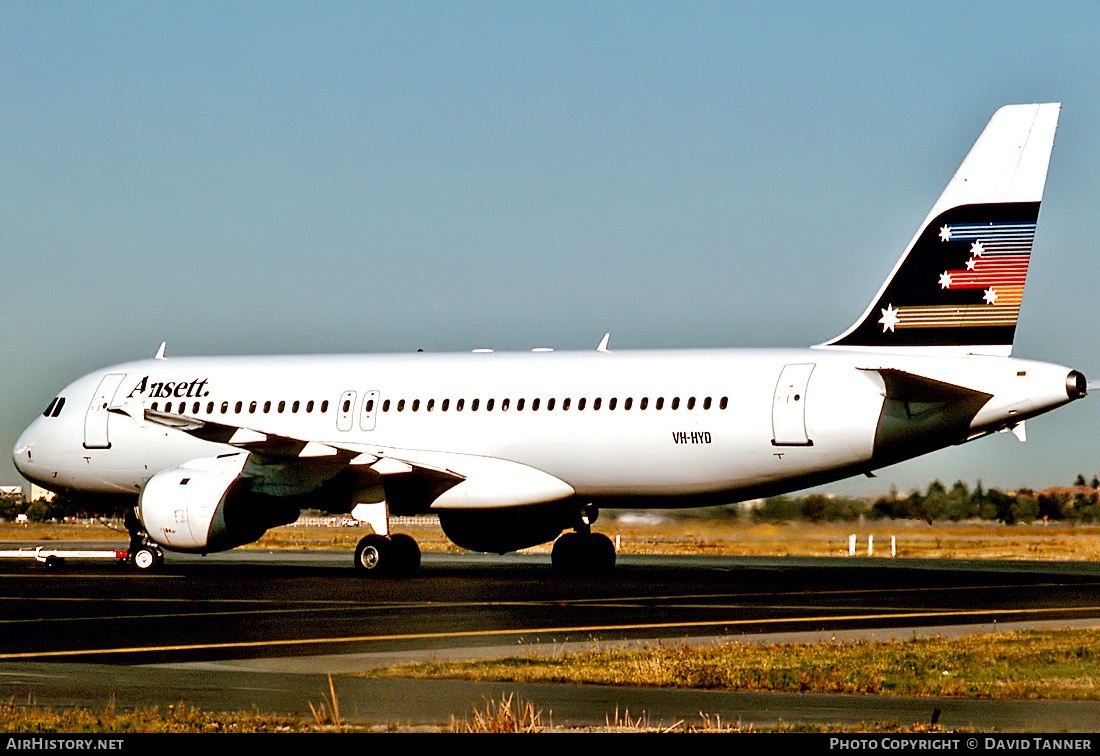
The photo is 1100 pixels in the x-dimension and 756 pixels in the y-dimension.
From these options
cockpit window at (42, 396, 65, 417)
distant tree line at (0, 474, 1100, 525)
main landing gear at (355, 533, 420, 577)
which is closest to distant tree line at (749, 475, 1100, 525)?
distant tree line at (0, 474, 1100, 525)

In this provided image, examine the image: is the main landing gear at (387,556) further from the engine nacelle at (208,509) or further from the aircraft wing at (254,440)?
the aircraft wing at (254,440)

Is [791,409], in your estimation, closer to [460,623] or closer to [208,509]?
[460,623]

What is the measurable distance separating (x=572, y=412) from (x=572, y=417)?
0.12m

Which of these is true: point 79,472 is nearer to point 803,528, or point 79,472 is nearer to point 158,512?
→ point 158,512

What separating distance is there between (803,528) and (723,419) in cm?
882

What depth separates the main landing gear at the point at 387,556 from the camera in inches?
1259

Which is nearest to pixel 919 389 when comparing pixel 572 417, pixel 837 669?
pixel 572 417

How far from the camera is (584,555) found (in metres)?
33.9

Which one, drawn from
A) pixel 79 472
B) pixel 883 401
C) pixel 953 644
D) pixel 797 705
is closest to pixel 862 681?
pixel 797 705

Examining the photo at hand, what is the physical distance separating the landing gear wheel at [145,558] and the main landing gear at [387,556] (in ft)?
20.5

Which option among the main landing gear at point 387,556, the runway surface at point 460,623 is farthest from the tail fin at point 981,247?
the main landing gear at point 387,556

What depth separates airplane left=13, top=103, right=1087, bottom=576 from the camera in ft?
95.0

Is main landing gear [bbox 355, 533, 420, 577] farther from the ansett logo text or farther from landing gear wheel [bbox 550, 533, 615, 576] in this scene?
the ansett logo text

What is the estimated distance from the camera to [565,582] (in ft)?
101
